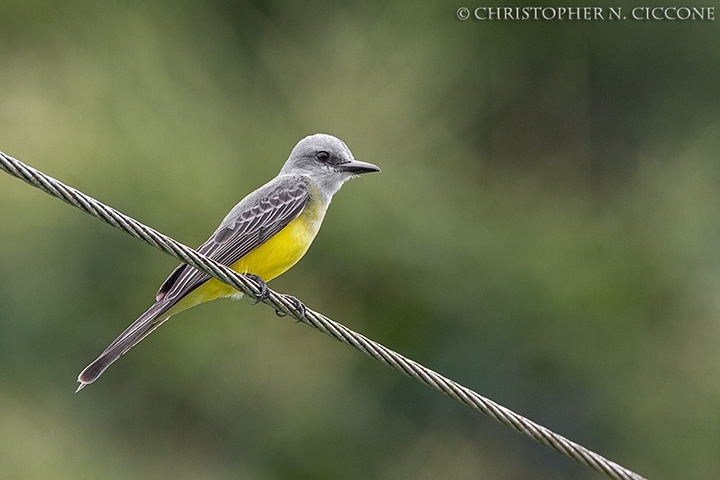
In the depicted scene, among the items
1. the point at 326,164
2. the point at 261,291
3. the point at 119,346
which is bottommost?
the point at 119,346

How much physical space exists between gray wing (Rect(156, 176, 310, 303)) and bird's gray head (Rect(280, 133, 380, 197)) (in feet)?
0.61

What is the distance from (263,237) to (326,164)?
0.84 metres

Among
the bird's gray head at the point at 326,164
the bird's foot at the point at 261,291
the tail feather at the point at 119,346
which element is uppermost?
the bird's gray head at the point at 326,164

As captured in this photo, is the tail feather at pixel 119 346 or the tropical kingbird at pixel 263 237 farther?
the tropical kingbird at pixel 263 237

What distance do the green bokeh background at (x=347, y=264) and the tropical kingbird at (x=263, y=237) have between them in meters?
4.54

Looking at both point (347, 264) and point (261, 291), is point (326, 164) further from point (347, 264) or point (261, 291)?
point (347, 264)

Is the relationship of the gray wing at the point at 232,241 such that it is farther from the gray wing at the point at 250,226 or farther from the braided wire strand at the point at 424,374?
the braided wire strand at the point at 424,374

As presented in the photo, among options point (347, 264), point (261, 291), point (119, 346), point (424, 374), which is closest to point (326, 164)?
point (261, 291)

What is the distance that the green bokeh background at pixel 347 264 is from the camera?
1096 centimetres

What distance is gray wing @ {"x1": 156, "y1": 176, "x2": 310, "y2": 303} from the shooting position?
5.53 metres

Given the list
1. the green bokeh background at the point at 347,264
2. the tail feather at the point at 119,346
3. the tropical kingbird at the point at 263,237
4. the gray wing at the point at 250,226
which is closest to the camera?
the tail feather at the point at 119,346

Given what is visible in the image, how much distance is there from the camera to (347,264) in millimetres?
11805

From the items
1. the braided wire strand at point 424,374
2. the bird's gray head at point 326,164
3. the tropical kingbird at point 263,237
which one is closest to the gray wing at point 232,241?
the tropical kingbird at point 263,237

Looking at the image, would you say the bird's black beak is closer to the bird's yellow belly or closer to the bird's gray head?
the bird's gray head
